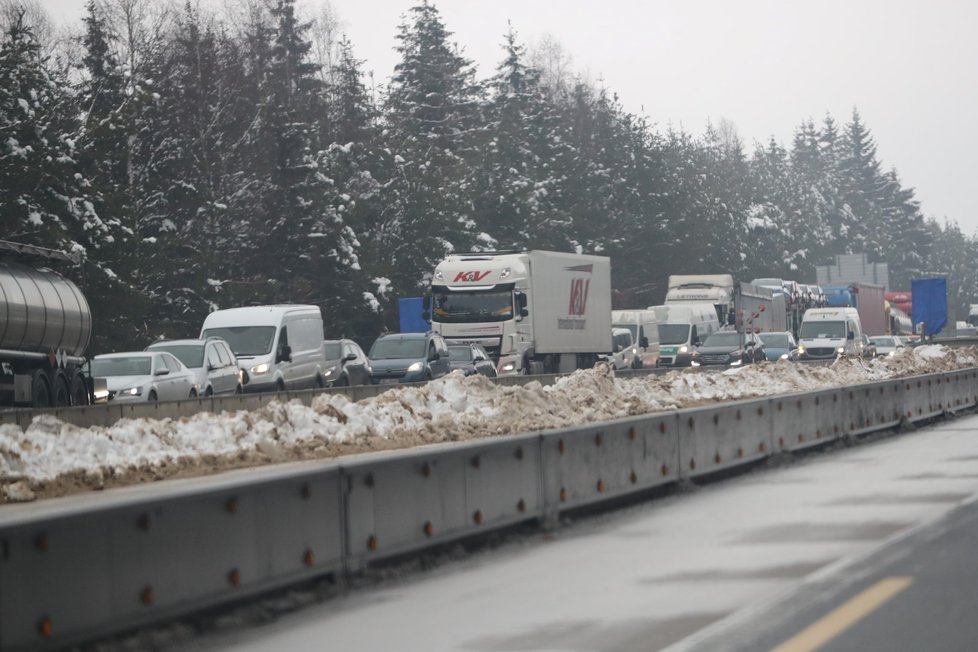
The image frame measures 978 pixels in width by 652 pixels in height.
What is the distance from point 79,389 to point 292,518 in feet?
67.6

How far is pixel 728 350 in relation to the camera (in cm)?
5366

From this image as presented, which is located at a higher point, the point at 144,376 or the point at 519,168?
the point at 519,168

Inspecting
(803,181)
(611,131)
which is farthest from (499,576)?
(803,181)

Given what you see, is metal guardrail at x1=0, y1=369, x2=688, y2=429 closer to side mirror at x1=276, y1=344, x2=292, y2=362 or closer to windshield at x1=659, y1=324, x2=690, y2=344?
side mirror at x1=276, y1=344, x2=292, y2=362

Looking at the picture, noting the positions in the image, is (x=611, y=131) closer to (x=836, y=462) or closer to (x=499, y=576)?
(x=836, y=462)

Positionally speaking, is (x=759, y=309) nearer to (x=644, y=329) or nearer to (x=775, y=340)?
(x=775, y=340)

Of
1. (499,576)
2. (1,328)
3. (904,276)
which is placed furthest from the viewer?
(904,276)

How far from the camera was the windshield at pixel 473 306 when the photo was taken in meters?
43.4

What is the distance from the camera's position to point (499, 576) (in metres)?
10.1

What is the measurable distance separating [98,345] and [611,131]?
63074 mm

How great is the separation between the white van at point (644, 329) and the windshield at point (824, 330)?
23.4ft

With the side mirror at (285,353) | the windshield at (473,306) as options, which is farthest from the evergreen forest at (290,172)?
the windshield at (473,306)

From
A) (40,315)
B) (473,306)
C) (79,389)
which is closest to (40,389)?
(40,315)

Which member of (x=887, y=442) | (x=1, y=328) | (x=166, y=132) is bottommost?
(x=887, y=442)
